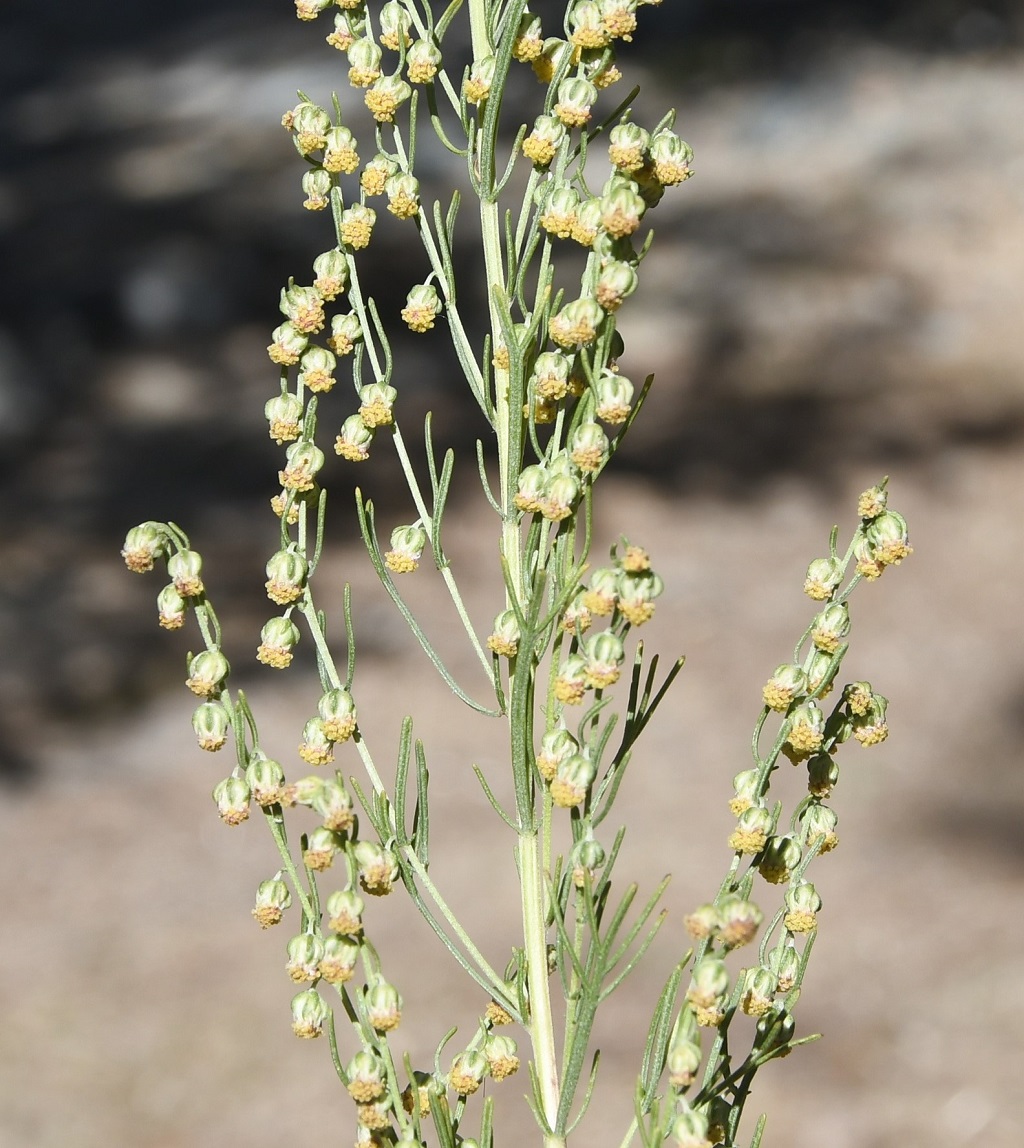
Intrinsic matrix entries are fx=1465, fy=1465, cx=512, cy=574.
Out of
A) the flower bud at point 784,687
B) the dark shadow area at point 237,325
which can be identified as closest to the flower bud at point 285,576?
the flower bud at point 784,687

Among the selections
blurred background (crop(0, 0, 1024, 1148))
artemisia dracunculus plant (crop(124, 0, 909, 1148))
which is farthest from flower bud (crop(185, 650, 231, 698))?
blurred background (crop(0, 0, 1024, 1148))

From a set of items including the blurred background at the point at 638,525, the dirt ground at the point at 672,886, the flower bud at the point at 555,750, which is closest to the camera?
the flower bud at the point at 555,750

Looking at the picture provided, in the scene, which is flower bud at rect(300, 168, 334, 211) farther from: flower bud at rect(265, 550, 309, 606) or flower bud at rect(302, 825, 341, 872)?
flower bud at rect(302, 825, 341, 872)

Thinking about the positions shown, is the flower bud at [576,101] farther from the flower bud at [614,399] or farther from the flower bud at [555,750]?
the flower bud at [555,750]

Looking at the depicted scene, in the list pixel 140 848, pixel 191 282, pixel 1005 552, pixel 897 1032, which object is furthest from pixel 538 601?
pixel 191 282

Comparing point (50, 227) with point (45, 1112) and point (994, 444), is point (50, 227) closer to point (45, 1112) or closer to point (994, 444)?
point (994, 444)

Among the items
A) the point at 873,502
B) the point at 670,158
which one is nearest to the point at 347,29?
the point at 670,158
